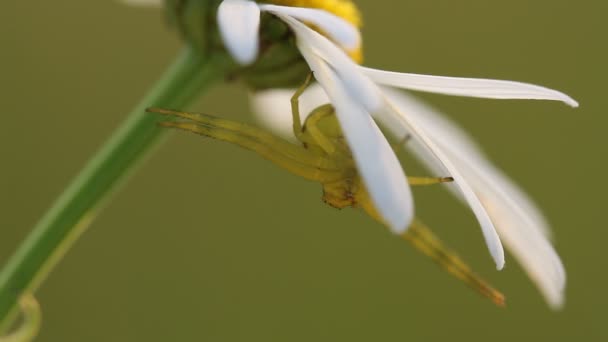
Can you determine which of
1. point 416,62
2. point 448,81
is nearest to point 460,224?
point 416,62

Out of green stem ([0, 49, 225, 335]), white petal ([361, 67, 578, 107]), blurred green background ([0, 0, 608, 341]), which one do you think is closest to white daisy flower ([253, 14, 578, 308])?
white petal ([361, 67, 578, 107])

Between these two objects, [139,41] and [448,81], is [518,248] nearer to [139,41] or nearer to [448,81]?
[448,81]

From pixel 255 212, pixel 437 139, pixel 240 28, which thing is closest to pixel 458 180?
pixel 240 28

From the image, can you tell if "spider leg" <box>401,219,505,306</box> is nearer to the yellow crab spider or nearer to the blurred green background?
the yellow crab spider

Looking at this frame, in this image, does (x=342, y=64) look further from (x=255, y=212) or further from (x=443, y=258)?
(x=255, y=212)

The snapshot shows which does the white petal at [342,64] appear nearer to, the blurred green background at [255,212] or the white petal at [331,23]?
the white petal at [331,23]

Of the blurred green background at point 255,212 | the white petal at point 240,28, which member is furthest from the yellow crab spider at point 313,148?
the blurred green background at point 255,212
